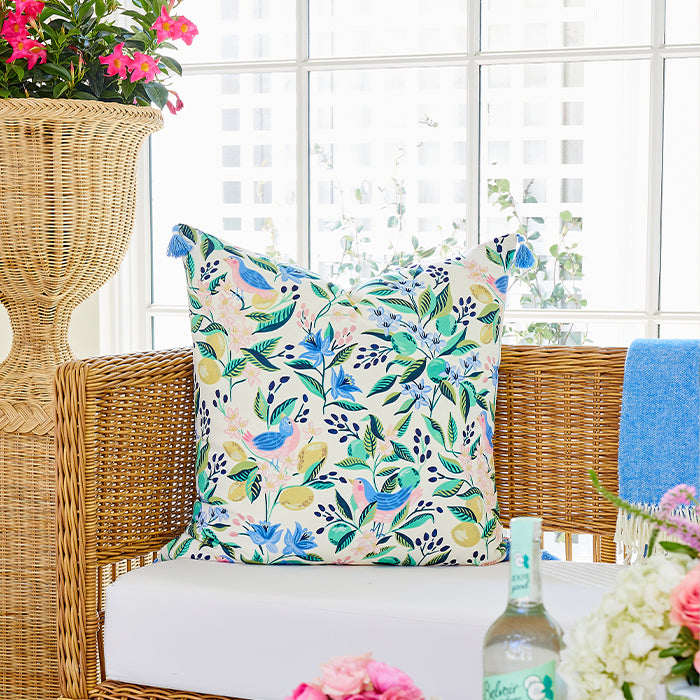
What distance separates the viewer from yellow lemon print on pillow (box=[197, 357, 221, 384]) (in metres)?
1.53

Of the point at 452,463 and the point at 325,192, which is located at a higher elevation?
the point at 325,192

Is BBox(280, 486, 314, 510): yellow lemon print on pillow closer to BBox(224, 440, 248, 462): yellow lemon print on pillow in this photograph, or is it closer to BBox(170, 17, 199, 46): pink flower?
BBox(224, 440, 248, 462): yellow lemon print on pillow

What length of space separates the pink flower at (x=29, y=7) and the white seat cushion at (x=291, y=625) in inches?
42.5

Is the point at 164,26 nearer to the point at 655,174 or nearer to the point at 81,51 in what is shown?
the point at 81,51

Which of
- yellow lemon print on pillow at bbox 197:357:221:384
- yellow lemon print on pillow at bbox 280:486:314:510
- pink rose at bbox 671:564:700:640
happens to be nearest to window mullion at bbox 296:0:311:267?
yellow lemon print on pillow at bbox 197:357:221:384

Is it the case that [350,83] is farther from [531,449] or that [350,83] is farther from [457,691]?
[457,691]

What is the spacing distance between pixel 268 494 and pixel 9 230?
0.77m

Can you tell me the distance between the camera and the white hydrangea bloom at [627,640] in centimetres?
65

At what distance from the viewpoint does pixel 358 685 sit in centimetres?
73

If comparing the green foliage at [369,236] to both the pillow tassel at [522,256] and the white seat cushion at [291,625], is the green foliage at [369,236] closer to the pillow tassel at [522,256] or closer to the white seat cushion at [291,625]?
the pillow tassel at [522,256]

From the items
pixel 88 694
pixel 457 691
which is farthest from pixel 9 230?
pixel 457 691

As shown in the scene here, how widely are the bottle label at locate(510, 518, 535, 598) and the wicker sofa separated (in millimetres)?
801

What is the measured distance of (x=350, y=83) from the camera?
2.36m

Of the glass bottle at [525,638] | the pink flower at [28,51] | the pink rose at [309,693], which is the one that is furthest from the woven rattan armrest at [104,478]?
the glass bottle at [525,638]
